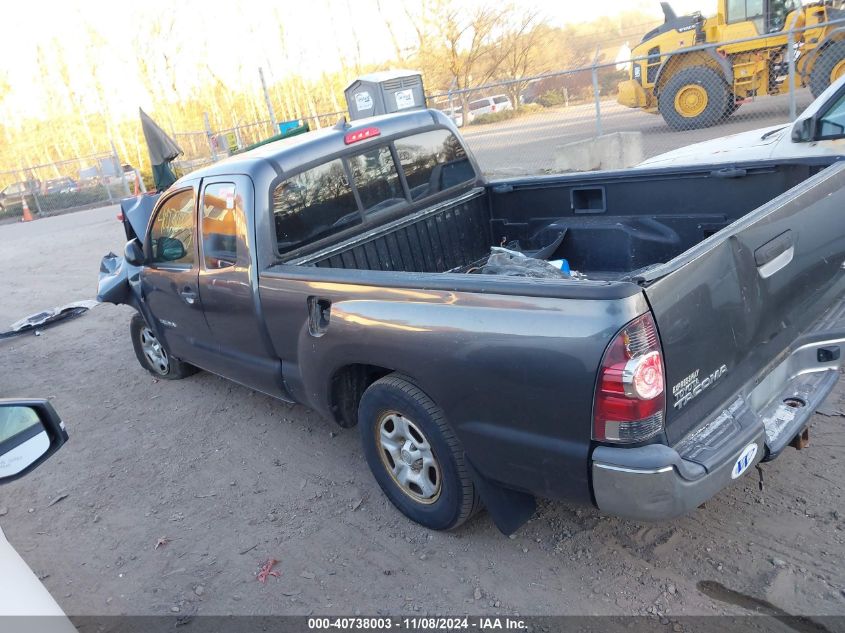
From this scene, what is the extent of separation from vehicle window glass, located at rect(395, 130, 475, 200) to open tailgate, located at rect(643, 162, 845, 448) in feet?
7.90

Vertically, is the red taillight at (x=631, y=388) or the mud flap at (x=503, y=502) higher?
the red taillight at (x=631, y=388)

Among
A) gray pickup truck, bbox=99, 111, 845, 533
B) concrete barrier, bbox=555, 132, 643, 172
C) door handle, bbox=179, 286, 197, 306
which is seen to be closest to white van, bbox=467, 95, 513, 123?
concrete barrier, bbox=555, 132, 643, 172

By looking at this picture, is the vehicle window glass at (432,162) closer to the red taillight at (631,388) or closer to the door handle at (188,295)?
the door handle at (188,295)

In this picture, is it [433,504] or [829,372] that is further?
[433,504]

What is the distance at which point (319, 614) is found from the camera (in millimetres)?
3037

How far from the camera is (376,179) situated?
4496 mm

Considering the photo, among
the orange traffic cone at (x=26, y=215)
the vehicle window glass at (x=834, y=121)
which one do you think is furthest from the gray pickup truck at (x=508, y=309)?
the orange traffic cone at (x=26, y=215)

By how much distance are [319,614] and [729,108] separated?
50.5 feet

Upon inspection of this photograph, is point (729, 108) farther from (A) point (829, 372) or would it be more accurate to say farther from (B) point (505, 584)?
(B) point (505, 584)

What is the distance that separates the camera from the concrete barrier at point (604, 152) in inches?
466

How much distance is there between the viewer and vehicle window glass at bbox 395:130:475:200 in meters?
4.66

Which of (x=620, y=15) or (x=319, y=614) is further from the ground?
(x=620, y=15)

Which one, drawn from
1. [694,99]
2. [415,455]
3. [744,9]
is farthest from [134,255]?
[744,9]

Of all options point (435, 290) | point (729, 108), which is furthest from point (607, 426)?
point (729, 108)
